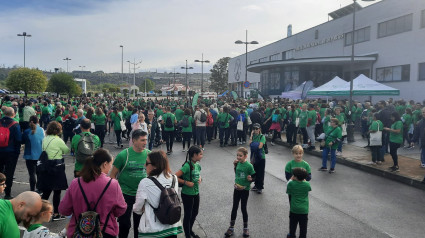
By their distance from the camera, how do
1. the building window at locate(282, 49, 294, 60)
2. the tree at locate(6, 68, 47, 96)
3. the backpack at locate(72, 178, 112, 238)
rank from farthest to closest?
the tree at locate(6, 68, 47, 96) < the building window at locate(282, 49, 294, 60) < the backpack at locate(72, 178, 112, 238)

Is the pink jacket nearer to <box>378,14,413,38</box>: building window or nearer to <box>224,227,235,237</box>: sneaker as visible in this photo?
<box>224,227,235,237</box>: sneaker

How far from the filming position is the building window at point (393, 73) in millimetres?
27172

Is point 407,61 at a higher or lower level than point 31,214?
higher

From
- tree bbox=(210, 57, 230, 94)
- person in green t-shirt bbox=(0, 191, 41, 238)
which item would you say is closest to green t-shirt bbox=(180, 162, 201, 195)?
person in green t-shirt bbox=(0, 191, 41, 238)

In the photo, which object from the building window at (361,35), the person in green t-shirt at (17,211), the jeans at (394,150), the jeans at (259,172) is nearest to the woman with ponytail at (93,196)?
the person in green t-shirt at (17,211)

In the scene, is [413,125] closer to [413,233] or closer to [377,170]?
[377,170]

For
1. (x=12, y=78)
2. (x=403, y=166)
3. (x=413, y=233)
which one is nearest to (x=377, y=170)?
(x=403, y=166)

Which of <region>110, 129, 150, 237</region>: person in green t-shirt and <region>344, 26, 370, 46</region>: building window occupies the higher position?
<region>344, 26, 370, 46</region>: building window

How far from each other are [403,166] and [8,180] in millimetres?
10968

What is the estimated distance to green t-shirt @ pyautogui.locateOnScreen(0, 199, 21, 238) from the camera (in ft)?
9.15

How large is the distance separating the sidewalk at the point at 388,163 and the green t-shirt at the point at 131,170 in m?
7.72

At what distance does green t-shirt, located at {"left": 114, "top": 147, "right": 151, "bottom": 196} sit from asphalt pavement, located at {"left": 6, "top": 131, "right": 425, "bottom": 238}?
1665mm

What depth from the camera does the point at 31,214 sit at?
292 centimetres

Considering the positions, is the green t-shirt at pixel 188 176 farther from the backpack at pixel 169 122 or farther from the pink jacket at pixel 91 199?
the backpack at pixel 169 122
